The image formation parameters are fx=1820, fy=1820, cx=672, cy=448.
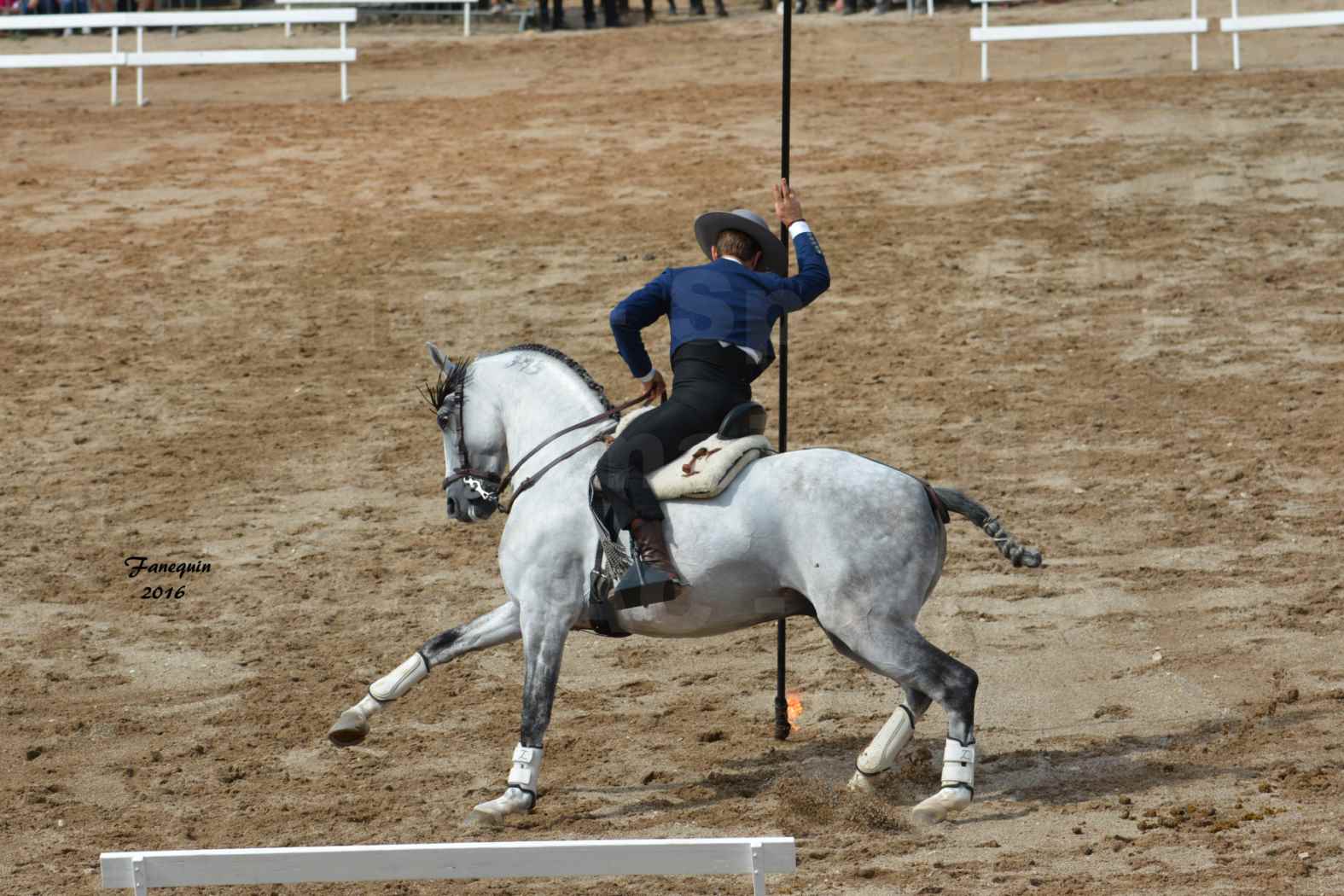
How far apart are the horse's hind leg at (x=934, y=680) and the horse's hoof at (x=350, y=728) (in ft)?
7.83

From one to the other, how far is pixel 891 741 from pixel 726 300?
2.17 metres

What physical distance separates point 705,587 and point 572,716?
1.96 metres

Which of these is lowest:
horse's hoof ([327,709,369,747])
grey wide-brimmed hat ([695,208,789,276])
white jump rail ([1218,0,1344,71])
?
horse's hoof ([327,709,369,747])

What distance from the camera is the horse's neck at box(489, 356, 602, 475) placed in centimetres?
879

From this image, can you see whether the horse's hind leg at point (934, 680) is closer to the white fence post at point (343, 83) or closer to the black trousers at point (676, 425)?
the black trousers at point (676, 425)

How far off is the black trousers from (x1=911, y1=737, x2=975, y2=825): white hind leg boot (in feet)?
5.58

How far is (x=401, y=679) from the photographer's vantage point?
8836 millimetres

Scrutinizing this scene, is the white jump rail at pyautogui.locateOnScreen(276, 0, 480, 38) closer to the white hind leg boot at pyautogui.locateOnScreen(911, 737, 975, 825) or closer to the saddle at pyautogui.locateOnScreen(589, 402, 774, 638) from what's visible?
the saddle at pyautogui.locateOnScreen(589, 402, 774, 638)

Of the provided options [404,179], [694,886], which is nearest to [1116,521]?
[694,886]

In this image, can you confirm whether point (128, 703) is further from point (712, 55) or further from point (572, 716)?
point (712, 55)

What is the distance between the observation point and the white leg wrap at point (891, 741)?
8383mm

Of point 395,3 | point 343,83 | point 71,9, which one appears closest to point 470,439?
point 343,83

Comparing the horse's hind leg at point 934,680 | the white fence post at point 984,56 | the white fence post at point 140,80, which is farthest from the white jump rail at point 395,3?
the horse's hind leg at point 934,680

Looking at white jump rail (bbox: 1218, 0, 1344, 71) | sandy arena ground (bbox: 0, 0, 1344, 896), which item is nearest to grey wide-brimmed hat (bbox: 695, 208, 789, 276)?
sandy arena ground (bbox: 0, 0, 1344, 896)
